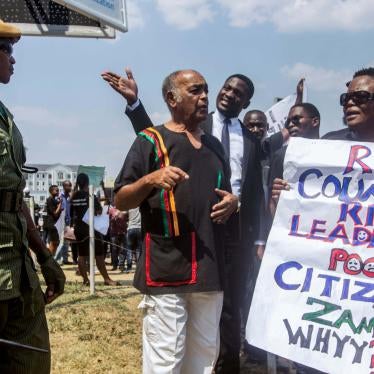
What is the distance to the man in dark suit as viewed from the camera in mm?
3979

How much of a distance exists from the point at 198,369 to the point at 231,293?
941 millimetres

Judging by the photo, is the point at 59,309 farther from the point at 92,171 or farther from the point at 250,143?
the point at 92,171

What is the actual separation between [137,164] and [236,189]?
1.14 m

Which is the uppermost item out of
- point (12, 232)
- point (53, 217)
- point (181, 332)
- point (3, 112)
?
point (3, 112)

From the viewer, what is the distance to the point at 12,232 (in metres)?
2.42

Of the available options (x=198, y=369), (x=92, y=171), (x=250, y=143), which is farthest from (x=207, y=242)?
(x=92, y=171)

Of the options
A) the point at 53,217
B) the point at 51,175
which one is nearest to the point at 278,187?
the point at 53,217

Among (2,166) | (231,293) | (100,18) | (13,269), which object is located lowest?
(231,293)

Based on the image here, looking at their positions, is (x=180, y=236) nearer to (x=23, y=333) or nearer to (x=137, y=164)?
(x=137, y=164)

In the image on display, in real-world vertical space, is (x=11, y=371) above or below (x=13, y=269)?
below

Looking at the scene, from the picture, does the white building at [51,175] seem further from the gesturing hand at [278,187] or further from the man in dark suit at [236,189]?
the gesturing hand at [278,187]

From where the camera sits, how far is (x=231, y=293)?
13.0ft

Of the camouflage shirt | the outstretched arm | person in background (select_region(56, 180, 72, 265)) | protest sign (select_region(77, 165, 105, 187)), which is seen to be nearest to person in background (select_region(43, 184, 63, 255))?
person in background (select_region(56, 180, 72, 265))

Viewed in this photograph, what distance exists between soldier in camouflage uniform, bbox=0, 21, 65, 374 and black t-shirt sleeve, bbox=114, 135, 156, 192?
1.83ft
